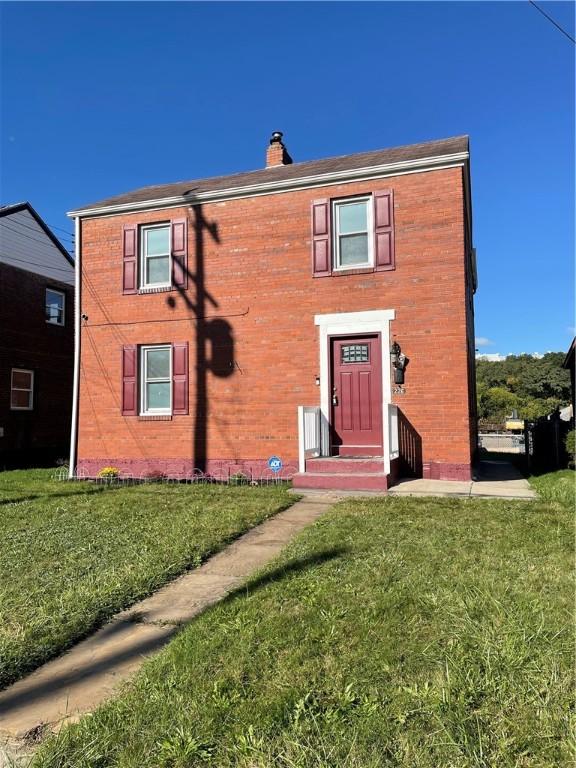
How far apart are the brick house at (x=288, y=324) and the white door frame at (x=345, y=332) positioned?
0.03m

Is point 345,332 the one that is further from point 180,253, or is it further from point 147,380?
point 147,380

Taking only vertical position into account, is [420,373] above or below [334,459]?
above

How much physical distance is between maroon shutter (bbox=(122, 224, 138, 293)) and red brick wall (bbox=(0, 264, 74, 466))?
22.6 feet

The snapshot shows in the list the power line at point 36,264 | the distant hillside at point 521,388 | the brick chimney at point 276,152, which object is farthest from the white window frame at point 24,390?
the distant hillside at point 521,388

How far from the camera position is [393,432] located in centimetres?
899

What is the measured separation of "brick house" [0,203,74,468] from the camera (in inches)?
634

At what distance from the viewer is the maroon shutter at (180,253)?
11047 millimetres

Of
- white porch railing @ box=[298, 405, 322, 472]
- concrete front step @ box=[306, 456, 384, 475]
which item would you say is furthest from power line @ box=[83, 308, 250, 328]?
concrete front step @ box=[306, 456, 384, 475]

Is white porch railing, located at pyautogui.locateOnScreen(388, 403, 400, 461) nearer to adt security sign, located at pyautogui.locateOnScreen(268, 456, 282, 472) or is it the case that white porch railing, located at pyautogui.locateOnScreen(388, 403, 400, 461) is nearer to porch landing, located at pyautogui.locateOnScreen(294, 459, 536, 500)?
porch landing, located at pyautogui.locateOnScreen(294, 459, 536, 500)

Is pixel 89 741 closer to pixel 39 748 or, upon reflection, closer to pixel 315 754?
pixel 39 748

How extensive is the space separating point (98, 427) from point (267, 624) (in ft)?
30.2

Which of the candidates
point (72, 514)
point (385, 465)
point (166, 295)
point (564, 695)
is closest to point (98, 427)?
point (166, 295)

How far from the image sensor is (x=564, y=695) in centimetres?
232

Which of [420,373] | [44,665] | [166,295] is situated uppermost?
[166,295]
